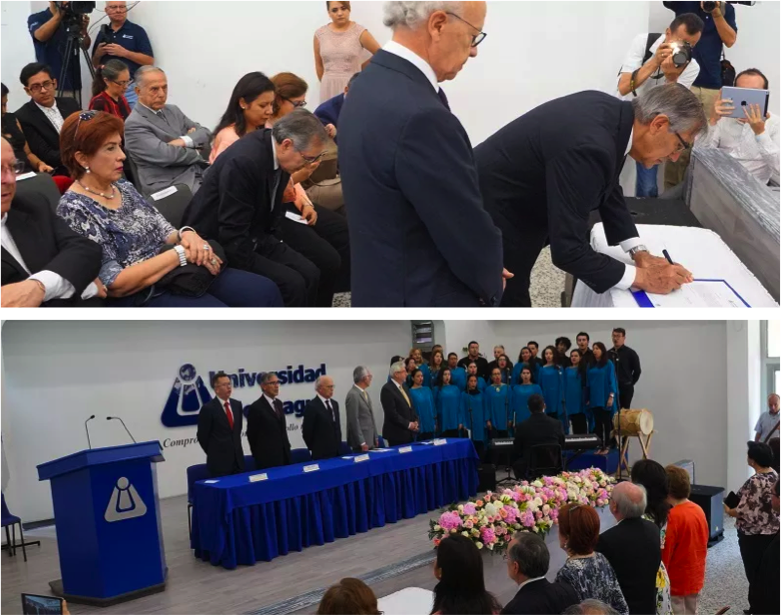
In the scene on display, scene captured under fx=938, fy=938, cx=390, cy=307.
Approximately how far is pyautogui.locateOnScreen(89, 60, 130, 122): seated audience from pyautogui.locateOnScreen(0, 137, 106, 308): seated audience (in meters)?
0.35

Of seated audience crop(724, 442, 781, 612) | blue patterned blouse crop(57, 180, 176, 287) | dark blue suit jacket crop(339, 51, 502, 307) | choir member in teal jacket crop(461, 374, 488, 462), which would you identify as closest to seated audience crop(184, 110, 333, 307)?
blue patterned blouse crop(57, 180, 176, 287)

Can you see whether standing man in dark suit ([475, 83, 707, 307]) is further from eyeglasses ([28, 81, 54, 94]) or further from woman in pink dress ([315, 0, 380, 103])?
eyeglasses ([28, 81, 54, 94])

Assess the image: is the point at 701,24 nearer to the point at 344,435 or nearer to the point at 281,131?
the point at 281,131

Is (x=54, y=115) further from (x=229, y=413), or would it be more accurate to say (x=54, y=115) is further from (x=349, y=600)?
(x=349, y=600)

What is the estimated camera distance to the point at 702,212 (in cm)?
385

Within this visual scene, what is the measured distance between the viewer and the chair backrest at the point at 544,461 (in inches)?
169

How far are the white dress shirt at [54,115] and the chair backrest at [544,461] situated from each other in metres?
2.44

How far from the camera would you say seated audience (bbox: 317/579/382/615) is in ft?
11.2

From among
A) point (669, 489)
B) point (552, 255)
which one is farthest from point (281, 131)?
point (669, 489)

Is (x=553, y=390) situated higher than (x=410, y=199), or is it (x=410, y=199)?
(x=410, y=199)

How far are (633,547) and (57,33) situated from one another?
2.94 metres

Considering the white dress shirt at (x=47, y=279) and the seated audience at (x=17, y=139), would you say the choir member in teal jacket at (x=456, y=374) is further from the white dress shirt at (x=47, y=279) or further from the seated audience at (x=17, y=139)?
the seated audience at (x=17, y=139)

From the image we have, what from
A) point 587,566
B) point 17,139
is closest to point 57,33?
point 17,139

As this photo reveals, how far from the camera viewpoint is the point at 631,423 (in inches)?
175
